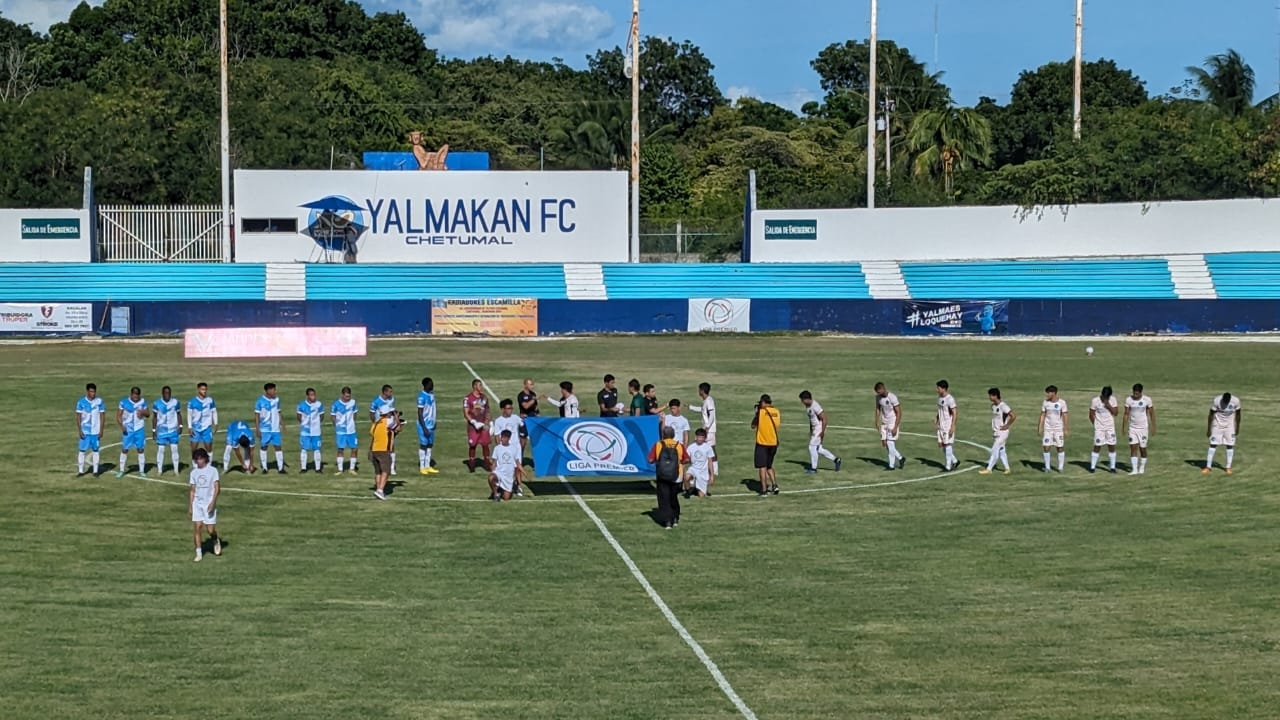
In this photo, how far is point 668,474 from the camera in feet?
83.8

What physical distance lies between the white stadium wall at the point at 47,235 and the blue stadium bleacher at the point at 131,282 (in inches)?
57.5

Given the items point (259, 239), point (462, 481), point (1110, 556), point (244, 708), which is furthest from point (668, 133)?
point (244, 708)

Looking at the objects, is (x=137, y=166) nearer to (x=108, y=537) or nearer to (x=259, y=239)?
(x=259, y=239)

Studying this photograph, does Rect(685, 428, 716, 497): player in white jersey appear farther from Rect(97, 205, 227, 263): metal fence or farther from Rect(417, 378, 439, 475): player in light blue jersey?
Rect(97, 205, 227, 263): metal fence

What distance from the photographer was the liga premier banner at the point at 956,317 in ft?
232

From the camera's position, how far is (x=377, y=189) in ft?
251

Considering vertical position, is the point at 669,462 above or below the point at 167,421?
below

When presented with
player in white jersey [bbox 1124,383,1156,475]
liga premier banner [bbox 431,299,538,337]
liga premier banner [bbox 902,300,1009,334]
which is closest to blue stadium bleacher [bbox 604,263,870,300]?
liga premier banner [bbox 902,300,1009,334]

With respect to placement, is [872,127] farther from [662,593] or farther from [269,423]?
[662,593]

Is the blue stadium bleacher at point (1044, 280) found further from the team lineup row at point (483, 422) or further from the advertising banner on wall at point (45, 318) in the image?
the team lineup row at point (483, 422)

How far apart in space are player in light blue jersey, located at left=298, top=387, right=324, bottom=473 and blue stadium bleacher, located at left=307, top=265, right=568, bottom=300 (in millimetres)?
39914

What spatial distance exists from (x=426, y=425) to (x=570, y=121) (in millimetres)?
76692

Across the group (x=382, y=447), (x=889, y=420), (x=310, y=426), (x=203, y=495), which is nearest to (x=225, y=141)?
(x=310, y=426)

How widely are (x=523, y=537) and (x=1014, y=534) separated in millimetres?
8145
